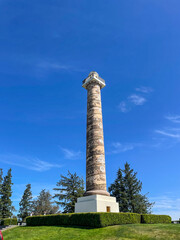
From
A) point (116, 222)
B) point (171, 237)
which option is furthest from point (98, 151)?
point (171, 237)

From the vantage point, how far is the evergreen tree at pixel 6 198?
3850 cm

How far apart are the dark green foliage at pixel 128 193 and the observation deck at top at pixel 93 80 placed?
20.7m

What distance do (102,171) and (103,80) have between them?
12.6 metres

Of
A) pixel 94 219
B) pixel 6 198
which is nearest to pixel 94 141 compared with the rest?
pixel 94 219

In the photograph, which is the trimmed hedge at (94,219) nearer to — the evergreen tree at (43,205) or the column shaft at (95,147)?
the column shaft at (95,147)

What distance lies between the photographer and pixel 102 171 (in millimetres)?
19312

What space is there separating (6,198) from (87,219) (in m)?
31.9

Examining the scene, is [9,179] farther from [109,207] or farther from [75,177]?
[109,207]

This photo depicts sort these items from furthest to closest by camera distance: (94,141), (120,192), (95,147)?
(120,192)
(94,141)
(95,147)

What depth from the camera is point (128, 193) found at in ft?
119

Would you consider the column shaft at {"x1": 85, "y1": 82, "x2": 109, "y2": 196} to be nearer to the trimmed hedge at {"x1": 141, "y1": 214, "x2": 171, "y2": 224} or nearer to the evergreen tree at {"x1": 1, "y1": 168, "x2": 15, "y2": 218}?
the trimmed hedge at {"x1": 141, "y1": 214, "x2": 171, "y2": 224}

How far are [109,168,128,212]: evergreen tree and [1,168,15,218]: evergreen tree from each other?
70.5 ft

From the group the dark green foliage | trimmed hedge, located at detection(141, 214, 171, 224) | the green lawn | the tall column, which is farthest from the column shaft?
the dark green foliage

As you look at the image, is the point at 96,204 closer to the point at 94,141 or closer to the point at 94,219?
the point at 94,219
